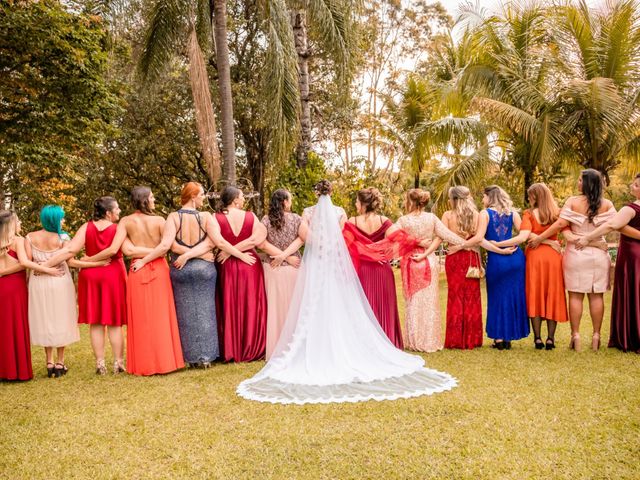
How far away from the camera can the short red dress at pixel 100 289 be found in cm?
675

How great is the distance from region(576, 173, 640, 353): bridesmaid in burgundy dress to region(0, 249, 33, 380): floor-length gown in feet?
21.7

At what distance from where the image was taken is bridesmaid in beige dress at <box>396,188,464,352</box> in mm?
7402

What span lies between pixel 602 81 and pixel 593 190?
7.64 m

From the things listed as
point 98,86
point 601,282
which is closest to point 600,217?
point 601,282

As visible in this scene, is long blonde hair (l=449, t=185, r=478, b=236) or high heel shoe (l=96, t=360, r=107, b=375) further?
long blonde hair (l=449, t=185, r=478, b=236)

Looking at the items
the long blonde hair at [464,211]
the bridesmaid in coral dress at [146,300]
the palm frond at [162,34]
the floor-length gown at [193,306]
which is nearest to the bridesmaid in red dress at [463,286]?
the long blonde hair at [464,211]

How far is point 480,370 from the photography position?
6.29m

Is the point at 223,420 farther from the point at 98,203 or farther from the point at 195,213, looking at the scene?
the point at 98,203

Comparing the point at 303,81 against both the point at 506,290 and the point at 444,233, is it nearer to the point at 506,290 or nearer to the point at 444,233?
the point at 444,233

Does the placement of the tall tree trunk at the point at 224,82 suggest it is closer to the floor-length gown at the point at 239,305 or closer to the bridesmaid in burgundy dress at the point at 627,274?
the floor-length gown at the point at 239,305

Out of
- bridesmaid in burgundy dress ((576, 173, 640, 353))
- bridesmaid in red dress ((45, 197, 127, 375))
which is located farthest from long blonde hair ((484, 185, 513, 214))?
bridesmaid in red dress ((45, 197, 127, 375))

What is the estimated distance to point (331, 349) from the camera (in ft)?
20.3

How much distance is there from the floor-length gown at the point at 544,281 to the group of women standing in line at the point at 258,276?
14mm

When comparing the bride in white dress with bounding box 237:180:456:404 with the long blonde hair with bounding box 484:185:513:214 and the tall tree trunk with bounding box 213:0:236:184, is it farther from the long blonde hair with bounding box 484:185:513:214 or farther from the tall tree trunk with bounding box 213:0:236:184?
the tall tree trunk with bounding box 213:0:236:184
